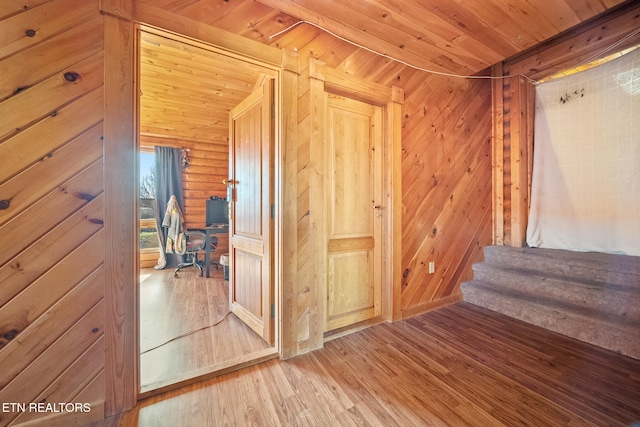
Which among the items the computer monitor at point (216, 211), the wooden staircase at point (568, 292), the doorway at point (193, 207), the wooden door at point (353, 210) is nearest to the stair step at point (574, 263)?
the wooden staircase at point (568, 292)

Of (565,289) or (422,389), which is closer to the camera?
(422,389)

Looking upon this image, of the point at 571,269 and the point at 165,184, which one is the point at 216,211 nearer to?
the point at 165,184

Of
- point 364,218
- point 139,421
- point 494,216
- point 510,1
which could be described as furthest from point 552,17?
point 139,421

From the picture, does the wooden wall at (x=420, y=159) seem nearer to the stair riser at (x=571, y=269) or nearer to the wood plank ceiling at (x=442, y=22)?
the wood plank ceiling at (x=442, y=22)

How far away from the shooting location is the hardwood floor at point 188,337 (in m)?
1.58

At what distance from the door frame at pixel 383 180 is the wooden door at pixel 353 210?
63mm

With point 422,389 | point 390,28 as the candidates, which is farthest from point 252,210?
point 390,28

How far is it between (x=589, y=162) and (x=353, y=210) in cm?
258

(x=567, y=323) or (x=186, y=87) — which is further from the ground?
(x=186, y=87)

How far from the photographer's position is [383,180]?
2285mm

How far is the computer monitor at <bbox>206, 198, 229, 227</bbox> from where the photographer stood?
4.21 metres

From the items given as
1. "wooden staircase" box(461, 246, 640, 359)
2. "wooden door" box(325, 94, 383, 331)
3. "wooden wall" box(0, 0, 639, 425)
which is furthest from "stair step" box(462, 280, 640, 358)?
"wooden wall" box(0, 0, 639, 425)

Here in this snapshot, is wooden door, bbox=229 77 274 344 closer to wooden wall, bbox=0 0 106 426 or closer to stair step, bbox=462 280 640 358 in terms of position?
wooden wall, bbox=0 0 106 426

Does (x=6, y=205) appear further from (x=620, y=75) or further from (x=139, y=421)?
(x=620, y=75)
